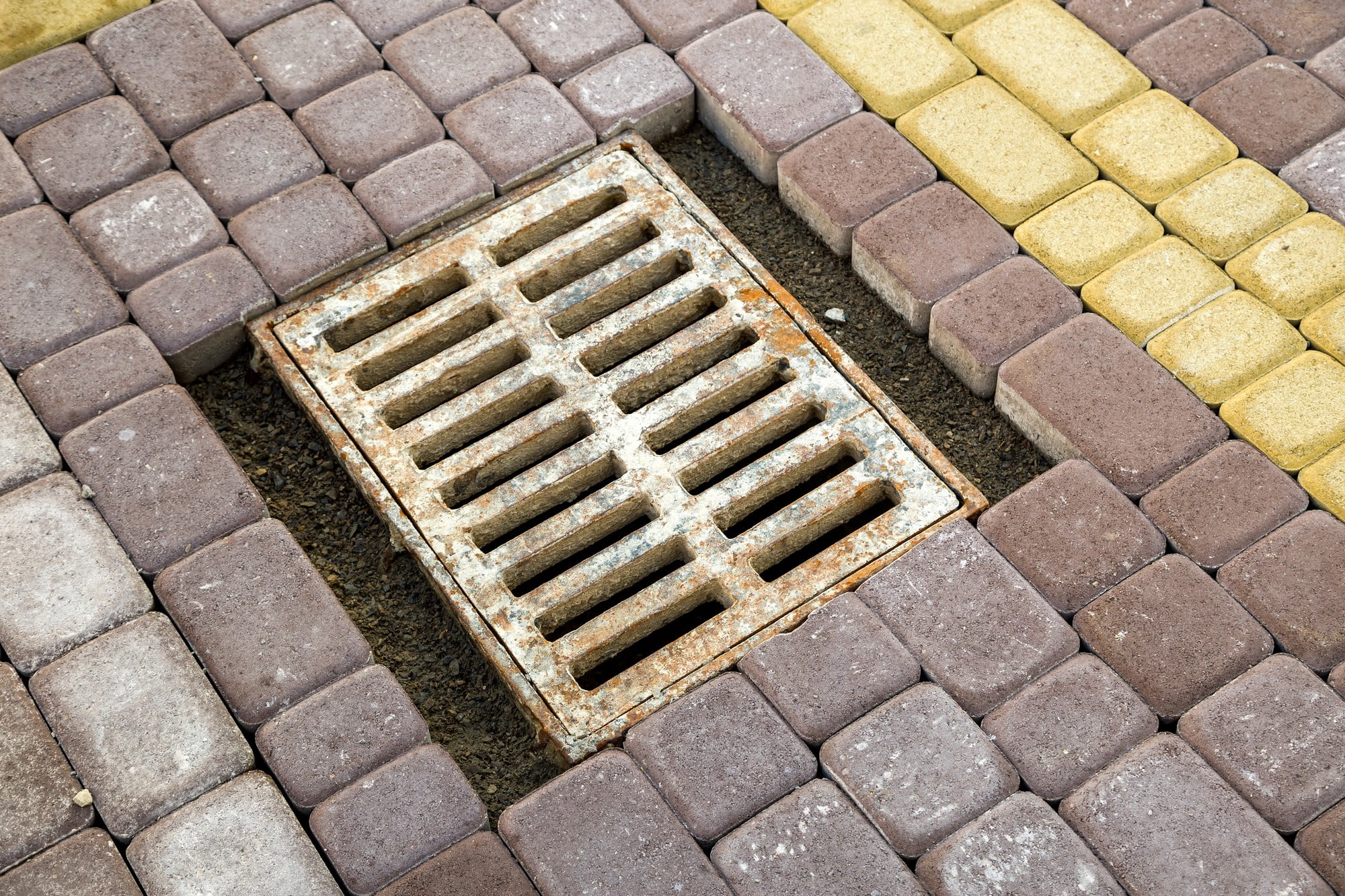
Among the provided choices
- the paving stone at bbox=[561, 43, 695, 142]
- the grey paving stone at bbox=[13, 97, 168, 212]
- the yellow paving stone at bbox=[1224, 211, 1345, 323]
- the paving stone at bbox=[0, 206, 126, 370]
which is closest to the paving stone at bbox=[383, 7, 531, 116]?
the paving stone at bbox=[561, 43, 695, 142]

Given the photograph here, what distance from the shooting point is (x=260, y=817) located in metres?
2.12

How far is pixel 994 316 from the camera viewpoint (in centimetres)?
260

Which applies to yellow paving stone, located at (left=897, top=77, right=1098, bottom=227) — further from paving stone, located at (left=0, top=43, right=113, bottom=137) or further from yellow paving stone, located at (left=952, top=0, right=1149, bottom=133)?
paving stone, located at (left=0, top=43, right=113, bottom=137)

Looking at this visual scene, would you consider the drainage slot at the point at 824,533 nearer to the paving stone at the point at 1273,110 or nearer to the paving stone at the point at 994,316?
the paving stone at the point at 994,316

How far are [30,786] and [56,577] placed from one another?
15.1 inches

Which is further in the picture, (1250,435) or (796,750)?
(1250,435)

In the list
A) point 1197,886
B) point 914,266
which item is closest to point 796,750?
point 1197,886

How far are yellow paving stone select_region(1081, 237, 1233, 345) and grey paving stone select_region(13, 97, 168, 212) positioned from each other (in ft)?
6.64

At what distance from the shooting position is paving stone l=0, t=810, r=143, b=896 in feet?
6.78

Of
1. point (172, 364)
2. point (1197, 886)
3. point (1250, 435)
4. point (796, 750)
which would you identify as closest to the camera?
point (1197, 886)

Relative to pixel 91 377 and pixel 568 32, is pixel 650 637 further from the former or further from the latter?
pixel 568 32

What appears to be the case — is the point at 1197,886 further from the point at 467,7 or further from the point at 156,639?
the point at 467,7

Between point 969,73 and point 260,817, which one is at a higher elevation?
point 969,73

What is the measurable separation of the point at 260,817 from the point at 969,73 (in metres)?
2.13
